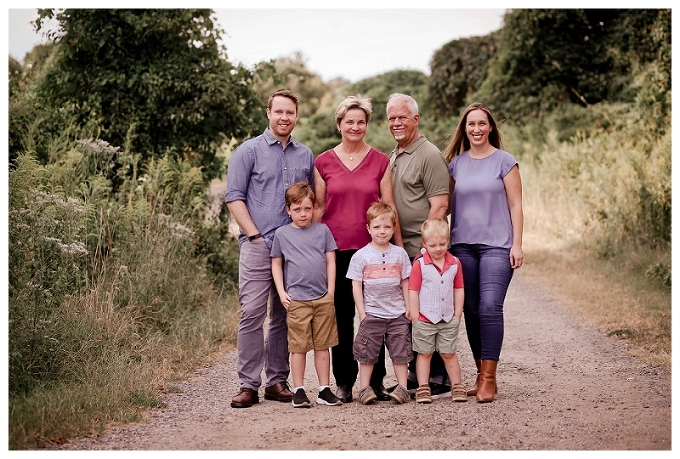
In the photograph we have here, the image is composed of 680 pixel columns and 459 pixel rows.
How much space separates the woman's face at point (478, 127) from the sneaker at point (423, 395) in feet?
5.65

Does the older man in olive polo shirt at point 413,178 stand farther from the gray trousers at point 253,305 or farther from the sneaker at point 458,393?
the gray trousers at point 253,305

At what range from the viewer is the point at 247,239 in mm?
5832

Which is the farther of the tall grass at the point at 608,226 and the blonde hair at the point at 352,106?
the tall grass at the point at 608,226

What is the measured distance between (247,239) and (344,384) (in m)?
1.20

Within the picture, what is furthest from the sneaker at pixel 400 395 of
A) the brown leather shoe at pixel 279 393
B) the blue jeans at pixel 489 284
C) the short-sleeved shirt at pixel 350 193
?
the short-sleeved shirt at pixel 350 193

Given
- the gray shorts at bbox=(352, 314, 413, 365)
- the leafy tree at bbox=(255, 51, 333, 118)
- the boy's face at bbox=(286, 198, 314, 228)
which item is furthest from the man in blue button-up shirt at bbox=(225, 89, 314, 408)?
the leafy tree at bbox=(255, 51, 333, 118)

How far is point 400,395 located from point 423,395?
15 centimetres

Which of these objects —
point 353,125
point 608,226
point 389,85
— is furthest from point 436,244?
point 389,85

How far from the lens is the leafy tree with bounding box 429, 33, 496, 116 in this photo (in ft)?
94.0

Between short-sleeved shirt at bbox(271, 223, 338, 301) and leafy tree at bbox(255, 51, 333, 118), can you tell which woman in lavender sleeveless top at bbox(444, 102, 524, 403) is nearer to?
short-sleeved shirt at bbox(271, 223, 338, 301)

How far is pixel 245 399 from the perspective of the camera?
5.74 m

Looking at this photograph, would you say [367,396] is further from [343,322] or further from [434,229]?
[434,229]

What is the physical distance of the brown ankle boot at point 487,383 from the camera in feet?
18.7

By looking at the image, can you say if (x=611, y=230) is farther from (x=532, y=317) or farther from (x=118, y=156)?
(x=118, y=156)
